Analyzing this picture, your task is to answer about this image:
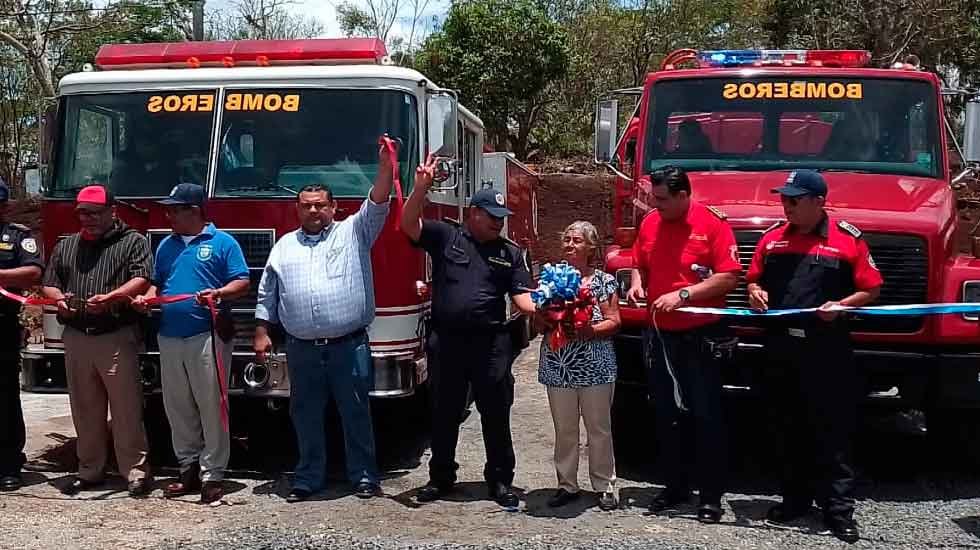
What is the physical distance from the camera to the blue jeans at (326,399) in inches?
225

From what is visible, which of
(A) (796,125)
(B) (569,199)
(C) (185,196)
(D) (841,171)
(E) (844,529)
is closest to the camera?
(E) (844,529)

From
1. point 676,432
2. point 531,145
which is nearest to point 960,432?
point 676,432

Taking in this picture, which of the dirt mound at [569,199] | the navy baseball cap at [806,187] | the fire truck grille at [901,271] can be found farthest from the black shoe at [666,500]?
the dirt mound at [569,199]

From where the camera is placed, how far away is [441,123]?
242 inches

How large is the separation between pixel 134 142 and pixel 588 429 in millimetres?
3455

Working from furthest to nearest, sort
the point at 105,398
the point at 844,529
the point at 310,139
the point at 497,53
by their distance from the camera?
the point at 497,53
the point at 310,139
the point at 105,398
the point at 844,529

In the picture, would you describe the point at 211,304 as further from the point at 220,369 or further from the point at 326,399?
the point at 326,399

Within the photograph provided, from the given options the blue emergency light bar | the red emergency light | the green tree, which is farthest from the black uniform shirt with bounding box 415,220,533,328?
the green tree

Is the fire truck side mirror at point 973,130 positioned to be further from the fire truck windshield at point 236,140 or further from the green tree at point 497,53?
the green tree at point 497,53

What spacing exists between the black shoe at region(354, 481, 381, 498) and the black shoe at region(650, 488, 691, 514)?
1615 millimetres

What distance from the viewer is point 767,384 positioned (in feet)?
17.5

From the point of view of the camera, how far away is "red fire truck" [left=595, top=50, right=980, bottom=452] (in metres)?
5.64

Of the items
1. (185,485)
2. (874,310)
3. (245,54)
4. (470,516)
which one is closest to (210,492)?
(185,485)

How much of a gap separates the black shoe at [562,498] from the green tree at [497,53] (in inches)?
561
